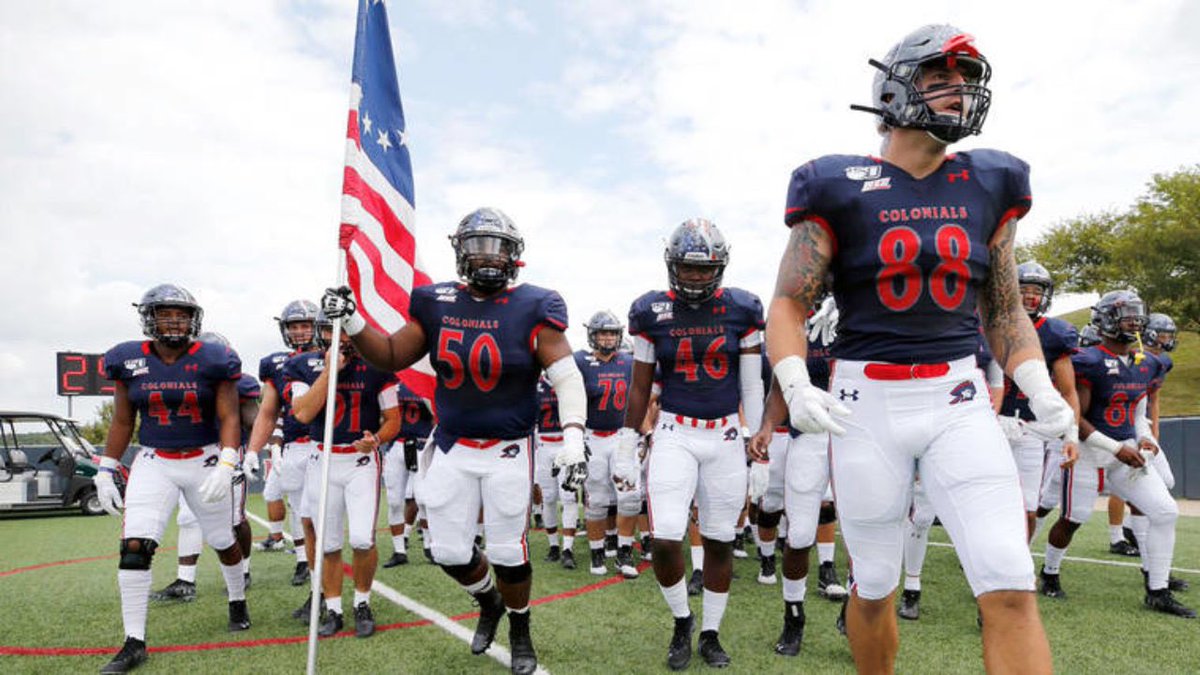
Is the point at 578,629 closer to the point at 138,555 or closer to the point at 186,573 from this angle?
the point at 138,555

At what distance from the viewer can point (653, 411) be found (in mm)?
8766

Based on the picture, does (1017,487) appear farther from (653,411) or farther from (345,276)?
(653,411)

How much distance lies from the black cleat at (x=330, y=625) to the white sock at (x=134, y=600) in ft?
3.88

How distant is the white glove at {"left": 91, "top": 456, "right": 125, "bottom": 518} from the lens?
5887 mm

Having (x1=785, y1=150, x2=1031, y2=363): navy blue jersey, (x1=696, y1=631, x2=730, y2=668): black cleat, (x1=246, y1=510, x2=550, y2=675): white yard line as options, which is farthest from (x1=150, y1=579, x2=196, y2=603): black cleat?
(x1=785, y1=150, x2=1031, y2=363): navy blue jersey

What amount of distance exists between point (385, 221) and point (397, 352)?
0.91m

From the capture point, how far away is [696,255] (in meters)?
5.05

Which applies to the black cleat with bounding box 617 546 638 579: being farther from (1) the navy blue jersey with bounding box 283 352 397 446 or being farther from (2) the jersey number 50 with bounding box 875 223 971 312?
(2) the jersey number 50 with bounding box 875 223 971 312

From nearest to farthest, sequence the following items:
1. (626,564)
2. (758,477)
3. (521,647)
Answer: (521,647), (758,477), (626,564)

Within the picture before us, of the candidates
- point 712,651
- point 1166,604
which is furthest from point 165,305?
point 1166,604

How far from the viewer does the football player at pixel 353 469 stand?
5953mm

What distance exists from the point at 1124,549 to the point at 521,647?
27.4 ft

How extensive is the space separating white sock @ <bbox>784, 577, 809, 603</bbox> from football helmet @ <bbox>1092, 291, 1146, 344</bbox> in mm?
3990

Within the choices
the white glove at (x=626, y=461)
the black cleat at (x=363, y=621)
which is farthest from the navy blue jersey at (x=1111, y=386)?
the black cleat at (x=363, y=621)
